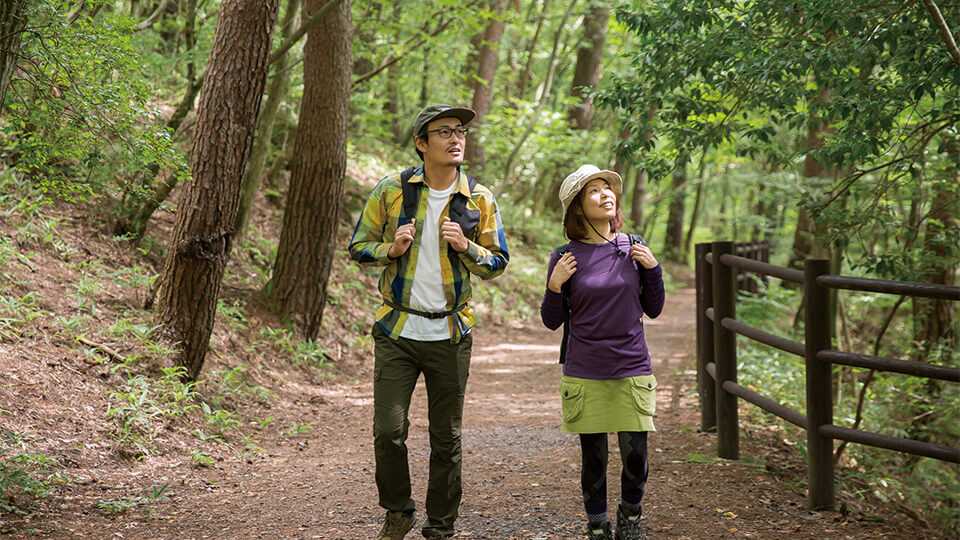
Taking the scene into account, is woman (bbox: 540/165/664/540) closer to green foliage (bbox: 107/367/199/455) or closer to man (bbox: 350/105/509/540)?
man (bbox: 350/105/509/540)

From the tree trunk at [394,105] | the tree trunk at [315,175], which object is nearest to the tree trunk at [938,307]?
the tree trunk at [315,175]

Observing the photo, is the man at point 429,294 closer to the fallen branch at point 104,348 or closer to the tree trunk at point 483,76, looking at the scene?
the fallen branch at point 104,348

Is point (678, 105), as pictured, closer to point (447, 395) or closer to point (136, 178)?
point (447, 395)

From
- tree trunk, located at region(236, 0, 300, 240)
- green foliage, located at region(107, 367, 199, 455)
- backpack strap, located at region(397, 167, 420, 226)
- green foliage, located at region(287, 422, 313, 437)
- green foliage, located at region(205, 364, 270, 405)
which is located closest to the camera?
backpack strap, located at region(397, 167, 420, 226)

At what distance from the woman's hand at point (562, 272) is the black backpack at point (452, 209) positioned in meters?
0.54

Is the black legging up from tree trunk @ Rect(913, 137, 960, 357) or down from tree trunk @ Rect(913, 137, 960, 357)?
down

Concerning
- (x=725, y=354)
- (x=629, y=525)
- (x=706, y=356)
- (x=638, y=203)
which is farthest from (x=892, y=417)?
(x=638, y=203)

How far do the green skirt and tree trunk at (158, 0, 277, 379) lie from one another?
4726 mm

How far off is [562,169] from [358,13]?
9961 millimetres

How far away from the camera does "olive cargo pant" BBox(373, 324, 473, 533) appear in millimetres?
4922

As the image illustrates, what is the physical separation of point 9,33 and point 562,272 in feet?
11.0

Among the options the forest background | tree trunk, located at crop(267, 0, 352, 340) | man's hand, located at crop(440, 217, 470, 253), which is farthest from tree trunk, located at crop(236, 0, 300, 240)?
man's hand, located at crop(440, 217, 470, 253)

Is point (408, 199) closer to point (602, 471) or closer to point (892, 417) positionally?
point (602, 471)

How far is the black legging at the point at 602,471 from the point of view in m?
4.86
